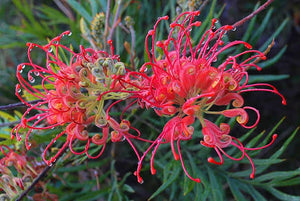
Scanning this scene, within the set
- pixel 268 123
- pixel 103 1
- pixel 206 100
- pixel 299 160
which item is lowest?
pixel 299 160

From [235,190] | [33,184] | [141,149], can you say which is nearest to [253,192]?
[235,190]

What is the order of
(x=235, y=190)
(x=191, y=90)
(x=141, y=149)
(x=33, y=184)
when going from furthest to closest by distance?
(x=141, y=149), (x=235, y=190), (x=33, y=184), (x=191, y=90)

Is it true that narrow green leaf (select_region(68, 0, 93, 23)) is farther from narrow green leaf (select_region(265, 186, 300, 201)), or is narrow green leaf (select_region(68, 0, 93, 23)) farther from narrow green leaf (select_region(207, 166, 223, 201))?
narrow green leaf (select_region(265, 186, 300, 201))

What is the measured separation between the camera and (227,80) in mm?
765

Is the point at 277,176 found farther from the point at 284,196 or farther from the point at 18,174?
the point at 18,174

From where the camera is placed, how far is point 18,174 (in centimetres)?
98

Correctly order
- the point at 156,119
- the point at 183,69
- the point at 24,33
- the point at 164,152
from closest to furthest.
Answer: the point at 183,69, the point at 156,119, the point at 164,152, the point at 24,33

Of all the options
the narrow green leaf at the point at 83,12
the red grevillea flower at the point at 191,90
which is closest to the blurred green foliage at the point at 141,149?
the narrow green leaf at the point at 83,12

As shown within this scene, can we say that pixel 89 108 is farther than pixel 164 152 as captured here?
No

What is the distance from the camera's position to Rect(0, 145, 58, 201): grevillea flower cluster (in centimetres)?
91

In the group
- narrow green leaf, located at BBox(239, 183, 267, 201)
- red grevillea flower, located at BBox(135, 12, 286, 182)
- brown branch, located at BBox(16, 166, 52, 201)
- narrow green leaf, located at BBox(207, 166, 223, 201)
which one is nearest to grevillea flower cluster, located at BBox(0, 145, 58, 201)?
brown branch, located at BBox(16, 166, 52, 201)

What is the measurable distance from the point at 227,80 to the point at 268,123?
3.18 feet

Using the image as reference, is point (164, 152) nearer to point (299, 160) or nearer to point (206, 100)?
point (206, 100)

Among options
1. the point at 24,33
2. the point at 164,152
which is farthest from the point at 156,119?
the point at 24,33
